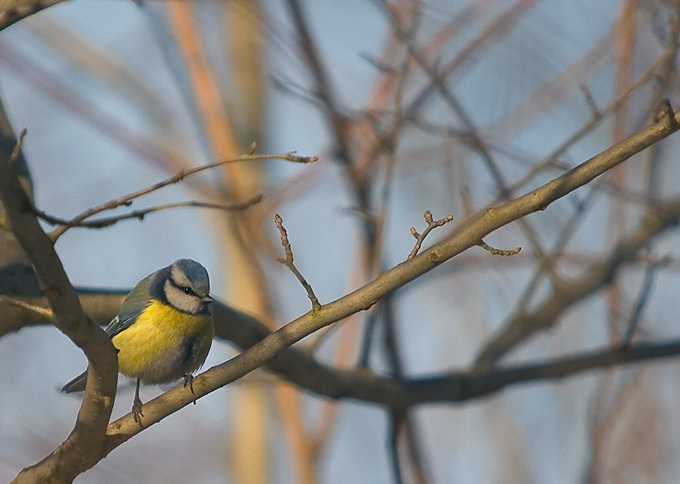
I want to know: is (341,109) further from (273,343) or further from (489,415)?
(489,415)

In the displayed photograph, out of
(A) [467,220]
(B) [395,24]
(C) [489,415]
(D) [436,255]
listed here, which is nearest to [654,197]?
(A) [467,220]

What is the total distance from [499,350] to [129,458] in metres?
3.77

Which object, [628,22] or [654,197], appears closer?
[628,22]

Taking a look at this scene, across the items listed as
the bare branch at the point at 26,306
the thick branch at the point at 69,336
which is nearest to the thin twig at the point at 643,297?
the thick branch at the point at 69,336

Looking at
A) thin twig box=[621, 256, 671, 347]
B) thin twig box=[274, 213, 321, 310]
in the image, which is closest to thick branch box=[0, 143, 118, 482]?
thin twig box=[274, 213, 321, 310]

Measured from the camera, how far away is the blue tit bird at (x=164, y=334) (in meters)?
3.17

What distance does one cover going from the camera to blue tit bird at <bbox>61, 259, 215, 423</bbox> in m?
3.17

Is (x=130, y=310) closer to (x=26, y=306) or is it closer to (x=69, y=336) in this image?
(x=69, y=336)

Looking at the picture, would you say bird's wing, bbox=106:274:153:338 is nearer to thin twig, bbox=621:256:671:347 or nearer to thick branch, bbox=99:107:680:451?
thick branch, bbox=99:107:680:451

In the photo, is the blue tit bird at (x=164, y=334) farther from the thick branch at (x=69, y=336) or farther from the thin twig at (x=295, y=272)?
the thin twig at (x=295, y=272)

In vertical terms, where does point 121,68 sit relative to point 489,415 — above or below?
above

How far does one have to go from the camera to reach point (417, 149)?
4.97m

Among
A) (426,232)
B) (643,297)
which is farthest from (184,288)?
(643,297)

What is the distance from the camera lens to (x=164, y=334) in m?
3.20
